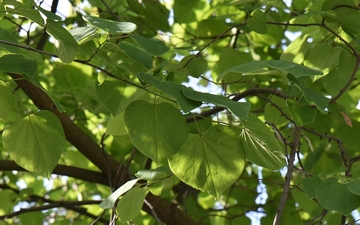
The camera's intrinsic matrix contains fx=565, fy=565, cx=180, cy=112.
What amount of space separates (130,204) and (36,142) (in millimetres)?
239

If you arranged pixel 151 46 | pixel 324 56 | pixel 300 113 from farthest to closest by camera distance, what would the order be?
pixel 324 56, pixel 300 113, pixel 151 46

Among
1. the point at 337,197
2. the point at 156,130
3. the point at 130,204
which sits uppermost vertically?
the point at 156,130

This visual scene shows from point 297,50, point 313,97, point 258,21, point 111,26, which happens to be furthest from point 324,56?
point 111,26

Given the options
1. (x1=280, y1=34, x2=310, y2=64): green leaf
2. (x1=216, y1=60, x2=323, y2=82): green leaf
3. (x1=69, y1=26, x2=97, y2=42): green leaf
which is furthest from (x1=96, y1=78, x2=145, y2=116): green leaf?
(x1=280, y1=34, x2=310, y2=64): green leaf

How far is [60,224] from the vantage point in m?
1.64

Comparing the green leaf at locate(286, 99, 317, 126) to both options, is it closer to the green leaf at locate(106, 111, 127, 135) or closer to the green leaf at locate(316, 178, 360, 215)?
the green leaf at locate(316, 178, 360, 215)

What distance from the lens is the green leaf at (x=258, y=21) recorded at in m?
1.24

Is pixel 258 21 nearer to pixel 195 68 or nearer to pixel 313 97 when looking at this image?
pixel 195 68

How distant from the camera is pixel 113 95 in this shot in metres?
0.95

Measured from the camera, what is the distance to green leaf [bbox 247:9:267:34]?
1.24 m

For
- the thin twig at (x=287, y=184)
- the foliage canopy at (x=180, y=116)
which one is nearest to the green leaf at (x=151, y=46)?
the foliage canopy at (x=180, y=116)

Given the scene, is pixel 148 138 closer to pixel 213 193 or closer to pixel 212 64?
pixel 213 193

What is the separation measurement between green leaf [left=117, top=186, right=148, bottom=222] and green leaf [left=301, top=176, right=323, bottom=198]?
30 cm

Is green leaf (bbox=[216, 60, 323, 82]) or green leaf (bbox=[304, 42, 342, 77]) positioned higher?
green leaf (bbox=[216, 60, 323, 82])
